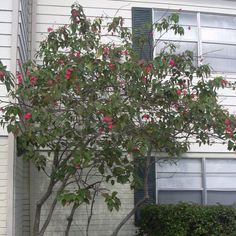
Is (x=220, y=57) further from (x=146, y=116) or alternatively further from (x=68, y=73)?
(x=68, y=73)

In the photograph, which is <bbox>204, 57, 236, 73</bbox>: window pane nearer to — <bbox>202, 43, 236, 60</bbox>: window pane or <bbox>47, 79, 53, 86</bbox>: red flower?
<bbox>202, 43, 236, 60</bbox>: window pane

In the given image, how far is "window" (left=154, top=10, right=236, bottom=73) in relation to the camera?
36.6 ft

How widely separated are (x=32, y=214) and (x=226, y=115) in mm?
3970

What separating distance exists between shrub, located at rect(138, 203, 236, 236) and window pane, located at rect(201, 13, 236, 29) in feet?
13.8

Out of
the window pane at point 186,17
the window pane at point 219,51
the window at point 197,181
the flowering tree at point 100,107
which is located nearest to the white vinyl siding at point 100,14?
the window pane at point 186,17

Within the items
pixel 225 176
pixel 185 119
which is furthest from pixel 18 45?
pixel 225 176

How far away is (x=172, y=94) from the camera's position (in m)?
7.78

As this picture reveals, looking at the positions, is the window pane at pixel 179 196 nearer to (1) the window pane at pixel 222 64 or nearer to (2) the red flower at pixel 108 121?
(1) the window pane at pixel 222 64

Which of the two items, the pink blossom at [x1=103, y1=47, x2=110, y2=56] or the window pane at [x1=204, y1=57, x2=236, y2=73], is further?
the window pane at [x1=204, y1=57, x2=236, y2=73]

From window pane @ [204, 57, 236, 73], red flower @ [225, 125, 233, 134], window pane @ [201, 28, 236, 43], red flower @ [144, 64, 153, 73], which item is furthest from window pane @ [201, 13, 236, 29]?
red flower @ [225, 125, 233, 134]

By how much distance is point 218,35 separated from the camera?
37.3 feet

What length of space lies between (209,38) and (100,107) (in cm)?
522

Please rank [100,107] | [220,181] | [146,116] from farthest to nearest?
[220,181] → [146,116] → [100,107]

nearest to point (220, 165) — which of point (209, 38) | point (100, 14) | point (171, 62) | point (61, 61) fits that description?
point (209, 38)
